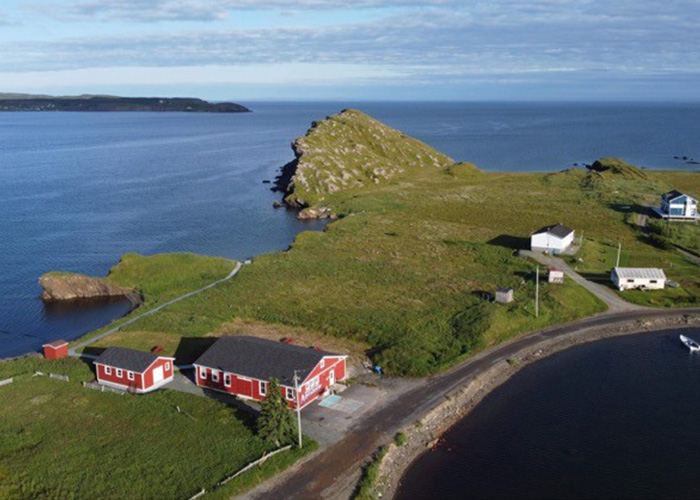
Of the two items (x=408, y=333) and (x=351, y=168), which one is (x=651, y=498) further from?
(x=351, y=168)

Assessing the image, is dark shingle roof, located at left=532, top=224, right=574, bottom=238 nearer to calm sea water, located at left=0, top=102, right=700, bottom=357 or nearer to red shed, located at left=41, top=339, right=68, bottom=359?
calm sea water, located at left=0, top=102, right=700, bottom=357

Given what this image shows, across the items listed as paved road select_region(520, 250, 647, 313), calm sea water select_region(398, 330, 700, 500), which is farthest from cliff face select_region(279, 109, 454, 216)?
calm sea water select_region(398, 330, 700, 500)

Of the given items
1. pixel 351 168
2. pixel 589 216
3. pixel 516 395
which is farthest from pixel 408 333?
pixel 351 168

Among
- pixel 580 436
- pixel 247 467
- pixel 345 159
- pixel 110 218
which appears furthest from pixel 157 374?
pixel 345 159

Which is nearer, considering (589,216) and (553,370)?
(553,370)

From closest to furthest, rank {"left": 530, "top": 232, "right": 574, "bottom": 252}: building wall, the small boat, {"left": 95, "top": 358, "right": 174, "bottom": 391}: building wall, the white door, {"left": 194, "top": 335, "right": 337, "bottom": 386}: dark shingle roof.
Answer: {"left": 194, "top": 335, "right": 337, "bottom": 386}: dark shingle roof
{"left": 95, "top": 358, "right": 174, "bottom": 391}: building wall
the white door
the small boat
{"left": 530, "top": 232, "right": 574, "bottom": 252}: building wall

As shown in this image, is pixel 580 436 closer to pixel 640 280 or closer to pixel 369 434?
pixel 369 434
